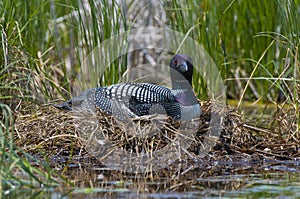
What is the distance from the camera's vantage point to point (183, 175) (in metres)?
4.52

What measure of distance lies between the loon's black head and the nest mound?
0.34 m

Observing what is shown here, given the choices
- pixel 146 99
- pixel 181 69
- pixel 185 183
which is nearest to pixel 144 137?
pixel 146 99

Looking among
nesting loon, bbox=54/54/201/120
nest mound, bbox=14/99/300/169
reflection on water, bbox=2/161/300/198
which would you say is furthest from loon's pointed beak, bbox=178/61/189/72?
reflection on water, bbox=2/161/300/198

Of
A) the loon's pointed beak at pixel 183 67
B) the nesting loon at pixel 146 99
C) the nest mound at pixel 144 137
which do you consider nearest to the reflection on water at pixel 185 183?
the nest mound at pixel 144 137

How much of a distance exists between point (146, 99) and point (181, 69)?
40cm

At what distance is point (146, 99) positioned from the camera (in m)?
5.59

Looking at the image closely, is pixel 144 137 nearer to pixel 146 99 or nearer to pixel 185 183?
pixel 146 99

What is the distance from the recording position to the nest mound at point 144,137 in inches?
203

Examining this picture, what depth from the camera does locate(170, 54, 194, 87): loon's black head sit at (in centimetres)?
567

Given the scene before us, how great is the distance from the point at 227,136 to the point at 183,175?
945 millimetres

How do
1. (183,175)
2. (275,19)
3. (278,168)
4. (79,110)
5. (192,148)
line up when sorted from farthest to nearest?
(275,19), (79,110), (192,148), (278,168), (183,175)

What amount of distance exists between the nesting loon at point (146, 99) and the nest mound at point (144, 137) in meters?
0.14

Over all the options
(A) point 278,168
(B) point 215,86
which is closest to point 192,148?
(A) point 278,168

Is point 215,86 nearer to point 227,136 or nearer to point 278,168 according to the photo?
point 227,136
